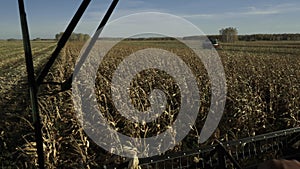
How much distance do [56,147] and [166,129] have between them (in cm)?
152

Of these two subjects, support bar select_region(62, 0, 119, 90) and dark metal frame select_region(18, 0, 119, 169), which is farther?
support bar select_region(62, 0, 119, 90)

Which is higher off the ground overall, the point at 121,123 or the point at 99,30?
the point at 99,30

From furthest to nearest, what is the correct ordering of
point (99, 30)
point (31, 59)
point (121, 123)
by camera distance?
point (121, 123) < point (99, 30) < point (31, 59)

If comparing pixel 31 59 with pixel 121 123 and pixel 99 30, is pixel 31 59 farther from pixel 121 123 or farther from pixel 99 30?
pixel 121 123

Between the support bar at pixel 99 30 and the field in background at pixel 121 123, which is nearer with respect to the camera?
the support bar at pixel 99 30

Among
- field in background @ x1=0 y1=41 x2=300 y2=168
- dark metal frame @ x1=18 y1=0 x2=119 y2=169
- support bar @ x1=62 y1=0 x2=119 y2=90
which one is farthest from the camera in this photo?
field in background @ x1=0 y1=41 x2=300 y2=168

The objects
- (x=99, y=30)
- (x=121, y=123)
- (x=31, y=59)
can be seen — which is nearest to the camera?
(x=31, y=59)

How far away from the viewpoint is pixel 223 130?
18.1 ft

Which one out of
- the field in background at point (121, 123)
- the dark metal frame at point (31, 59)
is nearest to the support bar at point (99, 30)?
the dark metal frame at point (31, 59)

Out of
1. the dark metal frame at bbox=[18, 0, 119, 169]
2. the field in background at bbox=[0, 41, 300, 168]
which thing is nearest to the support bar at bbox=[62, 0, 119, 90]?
the dark metal frame at bbox=[18, 0, 119, 169]

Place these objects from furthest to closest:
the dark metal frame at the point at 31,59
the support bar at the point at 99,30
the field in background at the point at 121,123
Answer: the field in background at the point at 121,123 → the support bar at the point at 99,30 → the dark metal frame at the point at 31,59

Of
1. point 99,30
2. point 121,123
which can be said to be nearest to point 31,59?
point 99,30

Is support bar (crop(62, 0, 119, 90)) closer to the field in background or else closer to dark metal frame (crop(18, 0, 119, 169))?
dark metal frame (crop(18, 0, 119, 169))

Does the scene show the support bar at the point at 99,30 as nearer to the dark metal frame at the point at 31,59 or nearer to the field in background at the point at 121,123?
the dark metal frame at the point at 31,59
